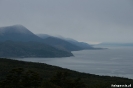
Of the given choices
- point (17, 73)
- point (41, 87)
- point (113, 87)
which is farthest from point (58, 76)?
point (113, 87)

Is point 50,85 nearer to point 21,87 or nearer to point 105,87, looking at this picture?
point 21,87

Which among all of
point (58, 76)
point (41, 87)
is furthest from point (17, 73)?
point (58, 76)

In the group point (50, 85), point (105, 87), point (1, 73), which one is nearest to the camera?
point (50, 85)

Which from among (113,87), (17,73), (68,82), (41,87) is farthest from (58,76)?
(113,87)

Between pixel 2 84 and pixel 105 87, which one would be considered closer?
pixel 2 84

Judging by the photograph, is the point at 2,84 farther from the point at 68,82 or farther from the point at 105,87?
the point at 105,87

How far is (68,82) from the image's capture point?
2659 cm

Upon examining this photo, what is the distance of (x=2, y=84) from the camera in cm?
2473

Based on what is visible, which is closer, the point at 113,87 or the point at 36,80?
the point at 36,80

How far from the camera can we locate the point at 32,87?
25906 millimetres

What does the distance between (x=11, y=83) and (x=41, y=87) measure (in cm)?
326

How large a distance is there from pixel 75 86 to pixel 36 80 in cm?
448

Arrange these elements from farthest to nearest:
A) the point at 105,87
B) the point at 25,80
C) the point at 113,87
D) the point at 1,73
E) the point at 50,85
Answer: the point at 1,73, the point at 113,87, the point at 105,87, the point at 25,80, the point at 50,85

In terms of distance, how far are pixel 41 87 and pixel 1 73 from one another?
28.2 metres
